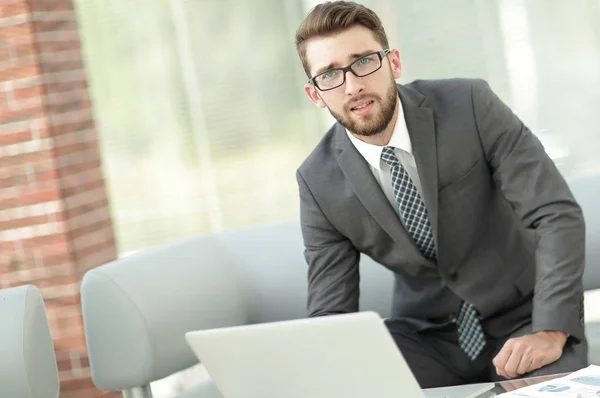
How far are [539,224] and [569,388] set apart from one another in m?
0.73

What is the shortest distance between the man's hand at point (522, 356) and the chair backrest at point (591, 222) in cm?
80

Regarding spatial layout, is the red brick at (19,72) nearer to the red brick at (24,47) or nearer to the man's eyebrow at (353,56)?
the red brick at (24,47)

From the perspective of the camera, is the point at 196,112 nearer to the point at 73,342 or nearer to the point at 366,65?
the point at 73,342

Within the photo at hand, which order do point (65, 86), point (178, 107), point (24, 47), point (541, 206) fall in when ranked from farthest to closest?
point (178, 107), point (65, 86), point (24, 47), point (541, 206)

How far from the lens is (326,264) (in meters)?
2.57

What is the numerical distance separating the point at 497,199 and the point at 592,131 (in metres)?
1.60

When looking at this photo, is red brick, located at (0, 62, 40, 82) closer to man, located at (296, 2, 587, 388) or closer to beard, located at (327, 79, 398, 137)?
man, located at (296, 2, 587, 388)

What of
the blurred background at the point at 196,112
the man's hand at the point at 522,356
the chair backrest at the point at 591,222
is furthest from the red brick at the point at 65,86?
the man's hand at the point at 522,356

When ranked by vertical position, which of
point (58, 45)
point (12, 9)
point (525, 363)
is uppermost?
Answer: point (12, 9)

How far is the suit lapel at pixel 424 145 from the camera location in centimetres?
243

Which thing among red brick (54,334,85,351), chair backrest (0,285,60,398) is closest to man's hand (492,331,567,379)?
chair backrest (0,285,60,398)

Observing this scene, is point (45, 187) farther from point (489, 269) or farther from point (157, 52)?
point (489, 269)

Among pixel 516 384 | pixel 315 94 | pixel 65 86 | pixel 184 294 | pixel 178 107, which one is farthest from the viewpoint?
pixel 178 107

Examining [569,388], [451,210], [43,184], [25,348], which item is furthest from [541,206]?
[43,184]
